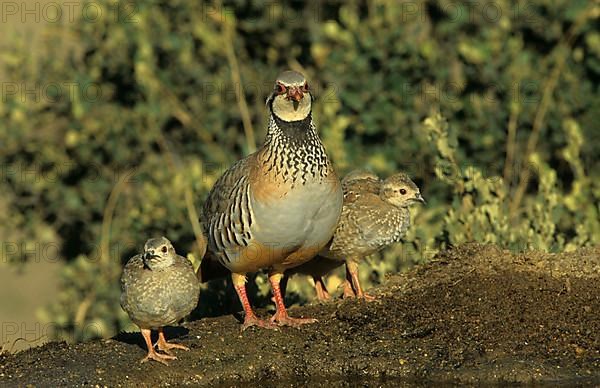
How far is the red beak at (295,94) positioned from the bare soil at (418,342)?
4.74 ft

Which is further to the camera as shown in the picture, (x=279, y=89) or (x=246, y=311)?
(x=246, y=311)

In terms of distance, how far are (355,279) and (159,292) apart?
162 cm

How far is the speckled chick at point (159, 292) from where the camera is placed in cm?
724

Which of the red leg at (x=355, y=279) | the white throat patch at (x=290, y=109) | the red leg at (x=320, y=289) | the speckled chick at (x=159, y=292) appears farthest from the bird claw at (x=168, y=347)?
the red leg at (x=320, y=289)

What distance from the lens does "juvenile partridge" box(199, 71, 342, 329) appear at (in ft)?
25.1

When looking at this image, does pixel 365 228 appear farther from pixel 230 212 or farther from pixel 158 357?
pixel 158 357

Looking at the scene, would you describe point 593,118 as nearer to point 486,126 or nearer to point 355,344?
point 486,126

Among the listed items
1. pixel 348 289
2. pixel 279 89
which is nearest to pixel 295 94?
pixel 279 89

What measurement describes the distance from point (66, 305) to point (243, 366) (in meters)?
5.04

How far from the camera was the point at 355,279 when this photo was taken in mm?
8305

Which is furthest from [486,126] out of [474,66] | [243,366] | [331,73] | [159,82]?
[243,366]

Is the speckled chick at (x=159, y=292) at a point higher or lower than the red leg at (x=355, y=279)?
higher

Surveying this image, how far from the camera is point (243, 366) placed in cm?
705

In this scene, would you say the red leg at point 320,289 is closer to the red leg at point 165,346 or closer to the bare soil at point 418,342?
the bare soil at point 418,342
